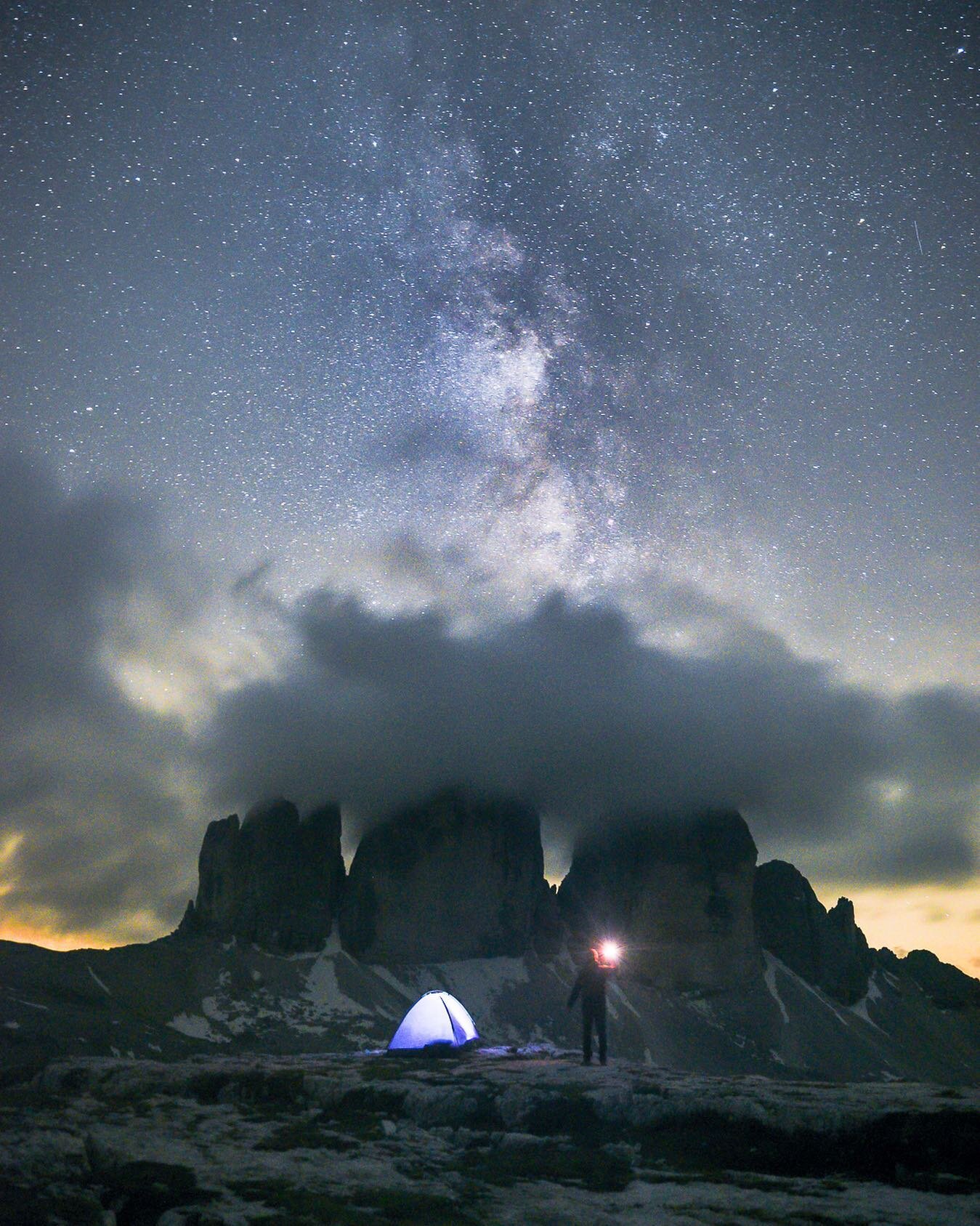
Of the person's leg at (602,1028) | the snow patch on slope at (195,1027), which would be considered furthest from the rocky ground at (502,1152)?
the snow patch on slope at (195,1027)

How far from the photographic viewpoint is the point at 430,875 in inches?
7859

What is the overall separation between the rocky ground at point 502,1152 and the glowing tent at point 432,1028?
542 inches

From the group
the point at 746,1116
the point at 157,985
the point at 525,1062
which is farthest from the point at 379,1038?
the point at 746,1116

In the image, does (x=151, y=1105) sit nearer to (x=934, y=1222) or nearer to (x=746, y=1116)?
(x=746, y=1116)

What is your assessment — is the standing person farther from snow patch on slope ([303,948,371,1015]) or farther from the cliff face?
the cliff face

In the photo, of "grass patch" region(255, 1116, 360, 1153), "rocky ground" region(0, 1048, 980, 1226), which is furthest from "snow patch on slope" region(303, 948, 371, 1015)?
"grass patch" region(255, 1116, 360, 1153)

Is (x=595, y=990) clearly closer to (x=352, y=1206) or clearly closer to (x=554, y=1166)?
(x=554, y=1166)

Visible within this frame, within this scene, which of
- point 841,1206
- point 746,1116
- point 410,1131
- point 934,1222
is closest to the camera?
point 934,1222

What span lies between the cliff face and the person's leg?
6533 inches

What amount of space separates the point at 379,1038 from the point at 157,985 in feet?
131

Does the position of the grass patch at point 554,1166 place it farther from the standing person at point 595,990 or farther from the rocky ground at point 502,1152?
the standing person at point 595,990

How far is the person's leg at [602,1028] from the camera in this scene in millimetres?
29016

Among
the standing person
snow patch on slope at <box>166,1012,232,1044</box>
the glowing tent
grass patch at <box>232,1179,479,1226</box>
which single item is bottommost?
snow patch on slope at <box>166,1012,232,1044</box>

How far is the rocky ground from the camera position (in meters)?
13.9
